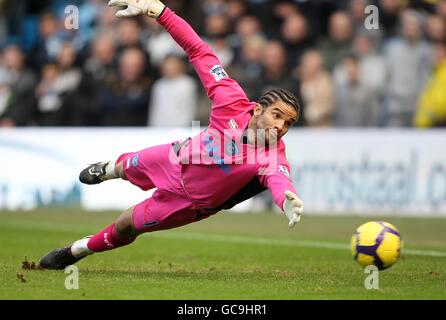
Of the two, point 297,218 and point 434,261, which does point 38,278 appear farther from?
point 434,261

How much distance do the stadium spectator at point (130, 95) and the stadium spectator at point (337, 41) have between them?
12.6 ft

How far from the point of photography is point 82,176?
35.8ft

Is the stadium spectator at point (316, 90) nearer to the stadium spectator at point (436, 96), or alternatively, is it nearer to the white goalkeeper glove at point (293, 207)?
the stadium spectator at point (436, 96)

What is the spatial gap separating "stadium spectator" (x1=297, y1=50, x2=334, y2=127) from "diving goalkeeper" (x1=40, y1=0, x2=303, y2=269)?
430 inches

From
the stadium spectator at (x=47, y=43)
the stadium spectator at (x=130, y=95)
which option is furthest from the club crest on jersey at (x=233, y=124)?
the stadium spectator at (x=47, y=43)

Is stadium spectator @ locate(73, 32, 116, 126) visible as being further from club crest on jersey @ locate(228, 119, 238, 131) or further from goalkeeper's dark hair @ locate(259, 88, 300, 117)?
goalkeeper's dark hair @ locate(259, 88, 300, 117)

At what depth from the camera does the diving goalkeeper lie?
9695mm

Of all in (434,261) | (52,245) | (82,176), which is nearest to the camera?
(82,176)

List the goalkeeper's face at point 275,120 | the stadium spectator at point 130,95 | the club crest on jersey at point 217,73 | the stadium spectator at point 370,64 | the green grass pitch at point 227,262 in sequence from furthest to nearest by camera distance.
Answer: the stadium spectator at point 130,95, the stadium spectator at point 370,64, the club crest on jersey at point 217,73, the goalkeeper's face at point 275,120, the green grass pitch at point 227,262

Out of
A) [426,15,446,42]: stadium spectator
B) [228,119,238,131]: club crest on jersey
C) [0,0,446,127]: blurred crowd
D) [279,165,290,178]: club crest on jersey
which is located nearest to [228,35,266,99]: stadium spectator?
[0,0,446,127]: blurred crowd

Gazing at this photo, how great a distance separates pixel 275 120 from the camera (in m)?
9.66

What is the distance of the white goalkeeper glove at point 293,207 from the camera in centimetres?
862
